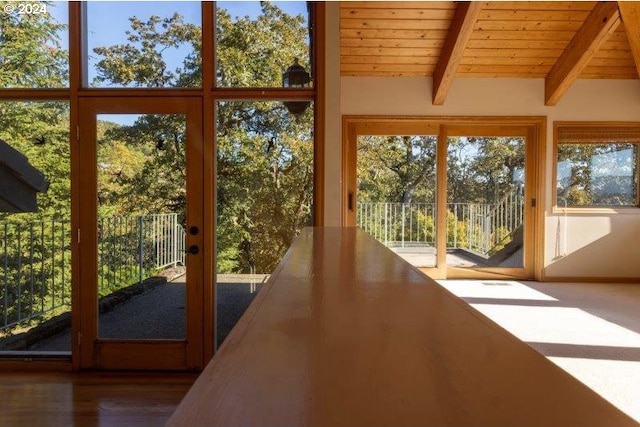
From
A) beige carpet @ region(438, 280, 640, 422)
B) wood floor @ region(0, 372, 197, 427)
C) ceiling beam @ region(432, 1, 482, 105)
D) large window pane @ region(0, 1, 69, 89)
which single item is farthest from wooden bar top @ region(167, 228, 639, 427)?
ceiling beam @ region(432, 1, 482, 105)

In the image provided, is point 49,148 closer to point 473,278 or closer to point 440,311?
point 440,311

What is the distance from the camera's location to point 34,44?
328 cm

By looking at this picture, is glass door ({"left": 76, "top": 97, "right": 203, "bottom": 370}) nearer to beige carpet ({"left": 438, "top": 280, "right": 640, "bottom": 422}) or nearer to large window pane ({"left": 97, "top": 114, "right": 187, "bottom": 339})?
large window pane ({"left": 97, "top": 114, "right": 187, "bottom": 339})

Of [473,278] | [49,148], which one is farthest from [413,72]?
[49,148]

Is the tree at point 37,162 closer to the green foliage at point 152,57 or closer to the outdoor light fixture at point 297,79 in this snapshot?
the green foliage at point 152,57

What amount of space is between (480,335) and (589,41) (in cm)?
511

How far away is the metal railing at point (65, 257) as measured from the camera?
3.36 meters

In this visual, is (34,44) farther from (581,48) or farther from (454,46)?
(581,48)

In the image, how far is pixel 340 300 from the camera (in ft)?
2.05

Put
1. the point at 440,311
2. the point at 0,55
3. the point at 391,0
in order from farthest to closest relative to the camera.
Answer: the point at 391,0 < the point at 0,55 < the point at 440,311

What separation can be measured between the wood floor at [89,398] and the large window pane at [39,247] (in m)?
0.33

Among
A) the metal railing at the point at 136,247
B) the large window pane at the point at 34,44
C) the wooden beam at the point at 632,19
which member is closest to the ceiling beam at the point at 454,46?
the wooden beam at the point at 632,19

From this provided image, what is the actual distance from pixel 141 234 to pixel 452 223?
3.68 metres

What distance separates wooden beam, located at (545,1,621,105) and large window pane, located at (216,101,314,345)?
3186 millimetres
